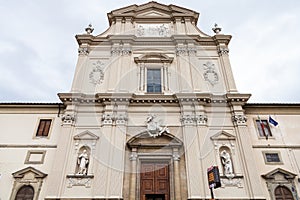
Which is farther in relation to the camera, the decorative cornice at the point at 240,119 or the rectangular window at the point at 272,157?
the decorative cornice at the point at 240,119

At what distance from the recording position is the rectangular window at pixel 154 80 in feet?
53.7

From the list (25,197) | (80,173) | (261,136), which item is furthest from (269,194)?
(25,197)

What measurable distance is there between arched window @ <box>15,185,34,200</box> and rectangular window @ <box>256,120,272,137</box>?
13178 millimetres

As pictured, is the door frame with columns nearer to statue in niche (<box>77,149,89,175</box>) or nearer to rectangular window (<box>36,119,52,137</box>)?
statue in niche (<box>77,149,89,175</box>)

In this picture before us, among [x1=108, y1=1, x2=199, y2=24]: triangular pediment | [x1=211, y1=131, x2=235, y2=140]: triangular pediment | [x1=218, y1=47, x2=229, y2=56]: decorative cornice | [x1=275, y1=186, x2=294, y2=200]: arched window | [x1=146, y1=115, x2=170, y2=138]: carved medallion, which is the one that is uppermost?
[x1=108, y1=1, x2=199, y2=24]: triangular pediment

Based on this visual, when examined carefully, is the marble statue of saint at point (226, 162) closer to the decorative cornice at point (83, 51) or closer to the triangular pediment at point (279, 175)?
the triangular pediment at point (279, 175)

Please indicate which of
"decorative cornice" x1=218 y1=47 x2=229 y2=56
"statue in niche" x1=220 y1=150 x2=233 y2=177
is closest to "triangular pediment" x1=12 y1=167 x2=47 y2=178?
"statue in niche" x1=220 y1=150 x2=233 y2=177

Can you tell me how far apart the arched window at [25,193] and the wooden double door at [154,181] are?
5.72 m

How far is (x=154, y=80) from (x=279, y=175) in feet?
31.1

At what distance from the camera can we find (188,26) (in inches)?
763

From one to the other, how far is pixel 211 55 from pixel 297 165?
9.05 m

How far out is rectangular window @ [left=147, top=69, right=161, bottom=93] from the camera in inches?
644

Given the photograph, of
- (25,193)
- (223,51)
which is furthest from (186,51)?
(25,193)

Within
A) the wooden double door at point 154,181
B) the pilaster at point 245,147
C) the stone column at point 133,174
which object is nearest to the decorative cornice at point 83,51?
the stone column at point 133,174
